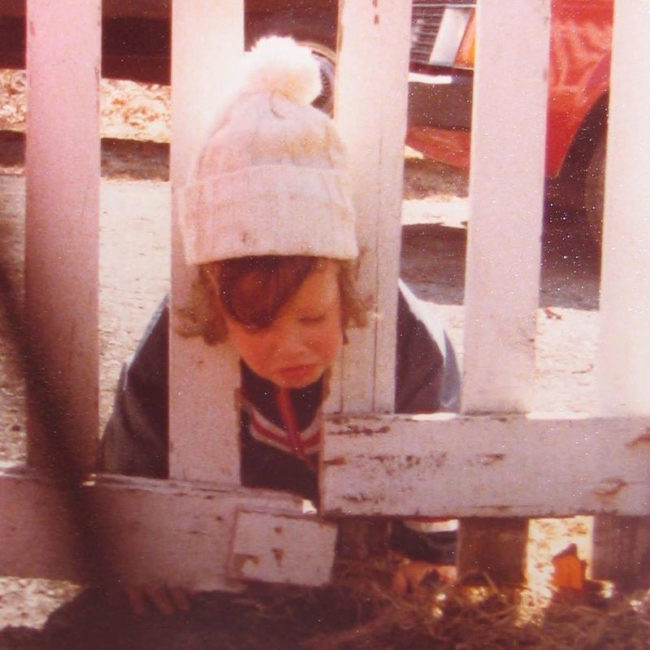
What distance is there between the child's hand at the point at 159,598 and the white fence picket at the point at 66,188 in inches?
10.1

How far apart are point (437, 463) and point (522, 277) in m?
0.33

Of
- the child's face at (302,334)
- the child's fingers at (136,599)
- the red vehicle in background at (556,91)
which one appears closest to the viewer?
the child's face at (302,334)

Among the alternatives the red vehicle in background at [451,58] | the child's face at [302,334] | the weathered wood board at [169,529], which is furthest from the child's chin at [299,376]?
the red vehicle in background at [451,58]

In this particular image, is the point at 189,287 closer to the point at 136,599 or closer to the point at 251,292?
the point at 251,292

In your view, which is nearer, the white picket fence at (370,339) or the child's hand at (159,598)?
the white picket fence at (370,339)

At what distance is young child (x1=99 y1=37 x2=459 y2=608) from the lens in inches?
69.5

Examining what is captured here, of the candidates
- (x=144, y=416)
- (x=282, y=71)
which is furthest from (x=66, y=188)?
(x=144, y=416)

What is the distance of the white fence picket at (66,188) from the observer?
181 cm

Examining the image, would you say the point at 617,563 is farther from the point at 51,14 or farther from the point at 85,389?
the point at 51,14

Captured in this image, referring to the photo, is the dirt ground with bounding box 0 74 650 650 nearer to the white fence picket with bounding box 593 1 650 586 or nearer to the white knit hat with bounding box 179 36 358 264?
the white fence picket with bounding box 593 1 650 586

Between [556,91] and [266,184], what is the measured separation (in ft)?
9.78

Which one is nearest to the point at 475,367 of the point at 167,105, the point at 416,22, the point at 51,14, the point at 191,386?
the point at 191,386

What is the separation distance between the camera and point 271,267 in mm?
1820

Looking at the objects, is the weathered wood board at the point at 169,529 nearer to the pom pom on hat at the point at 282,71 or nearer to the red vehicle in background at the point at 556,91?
the pom pom on hat at the point at 282,71
